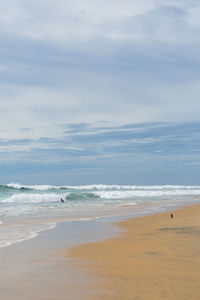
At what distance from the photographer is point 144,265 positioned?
7.55 metres

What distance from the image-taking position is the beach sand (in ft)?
18.6

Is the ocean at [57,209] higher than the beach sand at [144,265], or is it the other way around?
the ocean at [57,209]

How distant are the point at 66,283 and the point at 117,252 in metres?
3.16

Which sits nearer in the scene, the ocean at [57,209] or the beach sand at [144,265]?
the beach sand at [144,265]

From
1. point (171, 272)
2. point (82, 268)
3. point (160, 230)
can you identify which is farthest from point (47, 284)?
point (160, 230)

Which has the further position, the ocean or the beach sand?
A: the ocean

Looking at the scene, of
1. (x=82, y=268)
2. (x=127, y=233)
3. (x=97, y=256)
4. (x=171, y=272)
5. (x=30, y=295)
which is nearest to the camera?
(x=30, y=295)

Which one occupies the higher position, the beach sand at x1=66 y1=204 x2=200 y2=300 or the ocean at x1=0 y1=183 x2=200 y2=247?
the ocean at x1=0 y1=183 x2=200 y2=247

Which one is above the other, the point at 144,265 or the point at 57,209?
the point at 57,209

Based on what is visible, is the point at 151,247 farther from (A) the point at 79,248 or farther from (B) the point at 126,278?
(B) the point at 126,278

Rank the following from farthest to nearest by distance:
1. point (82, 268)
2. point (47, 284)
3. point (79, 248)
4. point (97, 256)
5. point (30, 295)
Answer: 1. point (79, 248)
2. point (97, 256)
3. point (82, 268)
4. point (47, 284)
5. point (30, 295)

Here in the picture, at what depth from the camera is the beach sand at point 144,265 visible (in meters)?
5.67

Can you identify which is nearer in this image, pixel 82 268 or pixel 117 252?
pixel 82 268

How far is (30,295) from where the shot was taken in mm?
5578
